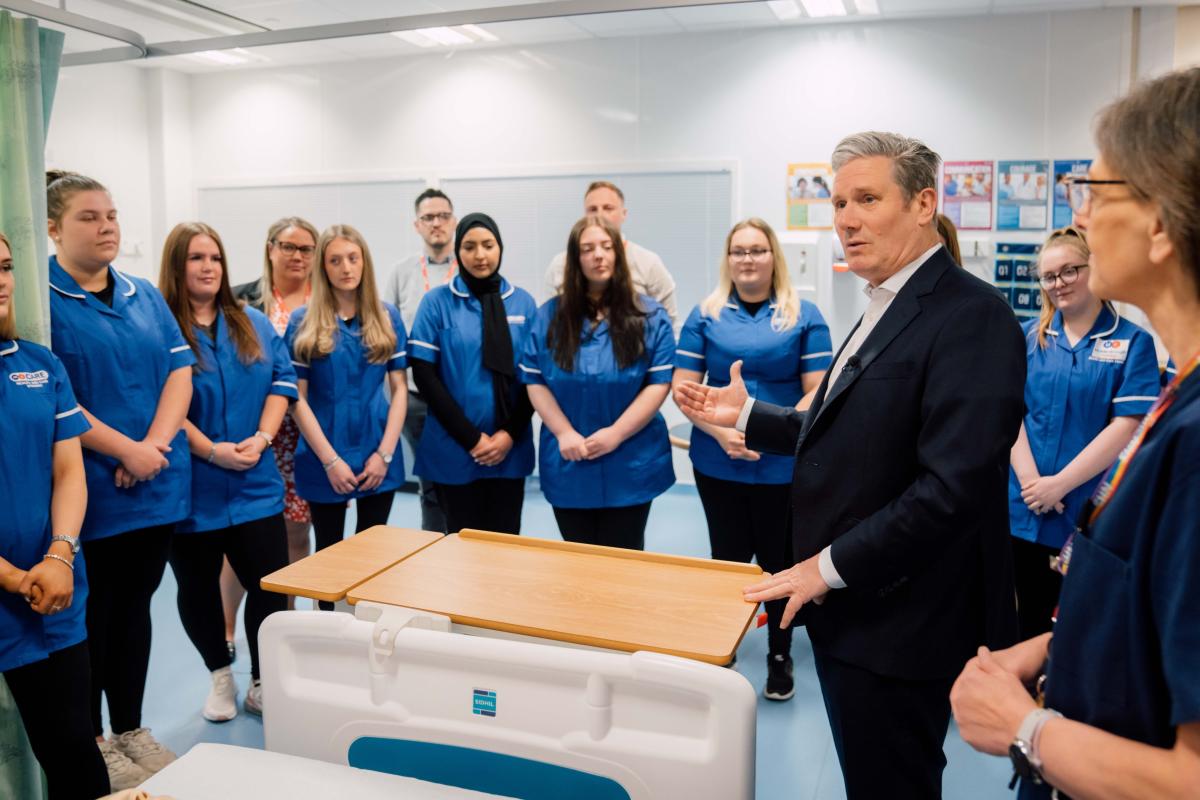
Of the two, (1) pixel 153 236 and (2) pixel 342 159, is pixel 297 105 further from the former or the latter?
(1) pixel 153 236

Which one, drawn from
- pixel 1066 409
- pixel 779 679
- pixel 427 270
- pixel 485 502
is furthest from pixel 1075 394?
pixel 427 270

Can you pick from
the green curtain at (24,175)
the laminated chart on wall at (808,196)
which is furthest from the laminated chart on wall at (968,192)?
the green curtain at (24,175)

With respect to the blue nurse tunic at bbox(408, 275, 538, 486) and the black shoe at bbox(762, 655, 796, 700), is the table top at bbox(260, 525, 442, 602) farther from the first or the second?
the black shoe at bbox(762, 655, 796, 700)

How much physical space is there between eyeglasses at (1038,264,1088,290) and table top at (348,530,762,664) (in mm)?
1546

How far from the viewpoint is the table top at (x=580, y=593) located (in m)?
1.35

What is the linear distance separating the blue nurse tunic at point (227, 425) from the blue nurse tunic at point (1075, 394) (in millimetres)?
2128

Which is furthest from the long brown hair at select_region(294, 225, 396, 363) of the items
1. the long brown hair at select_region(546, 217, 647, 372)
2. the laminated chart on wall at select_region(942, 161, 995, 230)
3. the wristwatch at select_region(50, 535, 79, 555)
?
the laminated chart on wall at select_region(942, 161, 995, 230)

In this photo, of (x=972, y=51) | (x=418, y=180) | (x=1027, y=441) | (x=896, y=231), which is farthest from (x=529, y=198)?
(x=896, y=231)

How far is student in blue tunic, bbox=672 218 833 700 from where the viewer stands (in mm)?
2844

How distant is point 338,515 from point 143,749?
0.90m

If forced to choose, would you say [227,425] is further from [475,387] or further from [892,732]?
[892,732]

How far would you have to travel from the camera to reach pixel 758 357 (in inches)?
112

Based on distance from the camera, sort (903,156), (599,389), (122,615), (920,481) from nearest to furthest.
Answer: (920,481) < (903,156) < (122,615) < (599,389)

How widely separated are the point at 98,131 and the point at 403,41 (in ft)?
7.24
